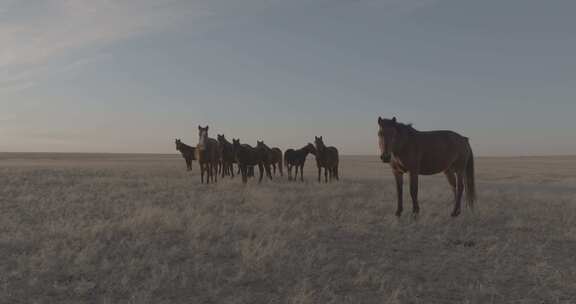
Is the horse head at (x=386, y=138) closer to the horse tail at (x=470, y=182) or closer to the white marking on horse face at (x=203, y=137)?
the horse tail at (x=470, y=182)

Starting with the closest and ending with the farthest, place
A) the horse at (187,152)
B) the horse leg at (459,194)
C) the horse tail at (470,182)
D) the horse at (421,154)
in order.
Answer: the horse at (421,154)
the horse leg at (459,194)
the horse tail at (470,182)
the horse at (187,152)

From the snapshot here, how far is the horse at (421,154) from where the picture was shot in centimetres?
1026

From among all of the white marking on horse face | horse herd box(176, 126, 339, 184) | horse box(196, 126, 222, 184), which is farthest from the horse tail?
the white marking on horse face

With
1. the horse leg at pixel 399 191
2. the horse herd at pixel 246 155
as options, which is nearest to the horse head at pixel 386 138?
the horse leg at pixel 399 191

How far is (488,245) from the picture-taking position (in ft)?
26.6

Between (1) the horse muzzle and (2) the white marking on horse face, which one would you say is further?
(2) the white marking on horse face

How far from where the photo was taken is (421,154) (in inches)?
434

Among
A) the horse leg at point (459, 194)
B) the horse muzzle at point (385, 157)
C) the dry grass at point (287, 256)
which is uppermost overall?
the horse muzzle at point (385, 157)

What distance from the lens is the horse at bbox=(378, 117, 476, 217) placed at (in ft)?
33.7

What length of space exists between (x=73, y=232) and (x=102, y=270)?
2446 millimetres

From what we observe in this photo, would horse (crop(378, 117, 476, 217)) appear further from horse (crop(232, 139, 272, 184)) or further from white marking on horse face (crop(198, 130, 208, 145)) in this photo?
white marking on horse face (crop(198, 130, 208, 145))

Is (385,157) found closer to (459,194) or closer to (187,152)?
(459,194)

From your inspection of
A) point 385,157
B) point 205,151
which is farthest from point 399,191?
point 205,151

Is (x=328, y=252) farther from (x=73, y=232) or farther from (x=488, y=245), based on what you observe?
(x=73, y=232)
